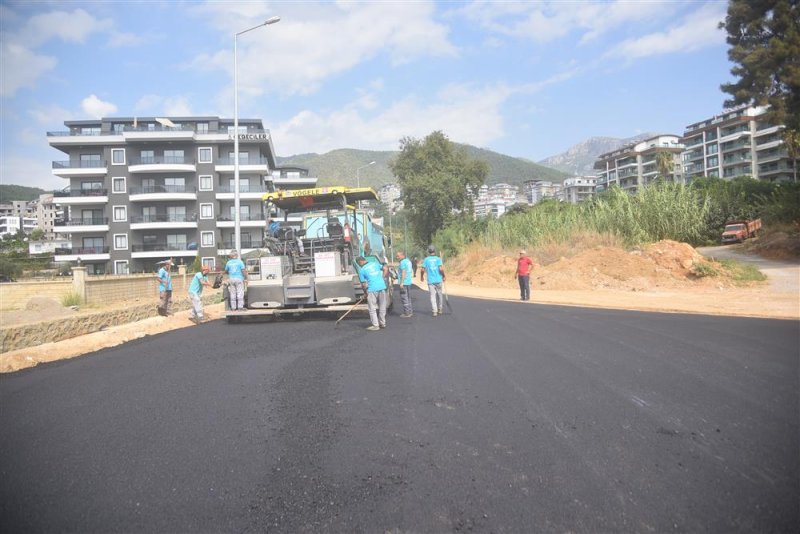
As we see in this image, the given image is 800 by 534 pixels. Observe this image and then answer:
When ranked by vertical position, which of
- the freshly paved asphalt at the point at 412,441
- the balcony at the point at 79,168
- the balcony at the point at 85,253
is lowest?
the freshly paved asphalt at the point at 412,441

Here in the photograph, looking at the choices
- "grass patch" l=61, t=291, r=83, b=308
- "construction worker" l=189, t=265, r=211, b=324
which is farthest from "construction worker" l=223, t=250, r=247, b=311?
"grass patch" l=61, t=291, r=83, b=308

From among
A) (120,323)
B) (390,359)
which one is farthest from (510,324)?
(120,323)

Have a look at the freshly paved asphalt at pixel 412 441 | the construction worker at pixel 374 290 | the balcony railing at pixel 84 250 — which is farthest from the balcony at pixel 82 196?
the freshly paved asphalt at pixel 412 441

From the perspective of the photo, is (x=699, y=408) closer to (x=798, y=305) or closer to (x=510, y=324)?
(x=510, y=324)

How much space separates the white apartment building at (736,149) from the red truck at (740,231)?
51.4 metres

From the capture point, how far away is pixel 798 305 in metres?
12.4

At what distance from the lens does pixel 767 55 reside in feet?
75.5

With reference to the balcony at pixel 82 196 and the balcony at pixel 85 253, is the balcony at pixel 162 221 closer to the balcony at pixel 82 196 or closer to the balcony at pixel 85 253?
the balcony at pixel 82 196

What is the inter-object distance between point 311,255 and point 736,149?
9021cm

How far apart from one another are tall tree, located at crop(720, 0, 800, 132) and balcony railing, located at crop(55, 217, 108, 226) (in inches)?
1826

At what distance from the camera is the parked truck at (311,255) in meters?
11.3

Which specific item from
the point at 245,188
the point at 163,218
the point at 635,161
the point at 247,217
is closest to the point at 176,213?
the point at 163,218

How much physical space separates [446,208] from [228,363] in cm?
3733

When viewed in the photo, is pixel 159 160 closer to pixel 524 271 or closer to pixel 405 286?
pixel 524 271
